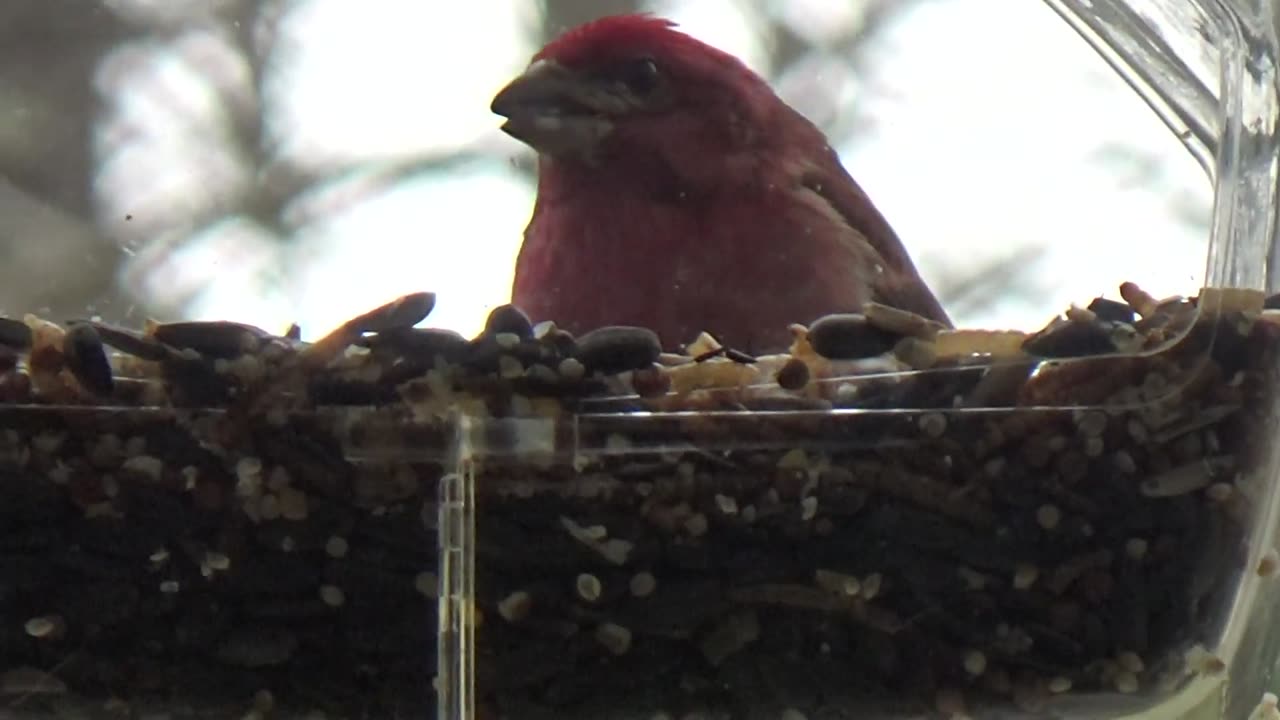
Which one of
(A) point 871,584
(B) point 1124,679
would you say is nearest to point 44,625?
(A) point 871,584

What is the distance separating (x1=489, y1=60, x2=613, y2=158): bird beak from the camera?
1606 millimetres

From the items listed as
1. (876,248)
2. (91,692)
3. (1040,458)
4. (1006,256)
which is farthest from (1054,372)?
(91,692)

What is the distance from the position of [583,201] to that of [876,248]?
0.34 m

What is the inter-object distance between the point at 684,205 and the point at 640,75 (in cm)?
16

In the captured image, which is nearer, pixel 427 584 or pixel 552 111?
pixel 427 584

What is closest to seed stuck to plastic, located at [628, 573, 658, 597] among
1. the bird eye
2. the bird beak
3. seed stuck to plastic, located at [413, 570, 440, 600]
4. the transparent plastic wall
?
the transparent plastic wall

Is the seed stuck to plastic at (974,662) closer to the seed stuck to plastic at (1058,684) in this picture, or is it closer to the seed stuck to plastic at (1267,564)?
the seed stuck to plastic at (1058,684)

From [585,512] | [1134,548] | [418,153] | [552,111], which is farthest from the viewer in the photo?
[552,111]

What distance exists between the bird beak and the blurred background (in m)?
0.03

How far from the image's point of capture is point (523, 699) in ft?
4.35

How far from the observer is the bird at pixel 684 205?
1.74 metres

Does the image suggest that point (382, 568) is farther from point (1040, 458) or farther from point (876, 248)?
point (876, 248)

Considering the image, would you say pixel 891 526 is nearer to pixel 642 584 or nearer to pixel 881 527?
pixel 881 527

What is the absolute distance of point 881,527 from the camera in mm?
1322
